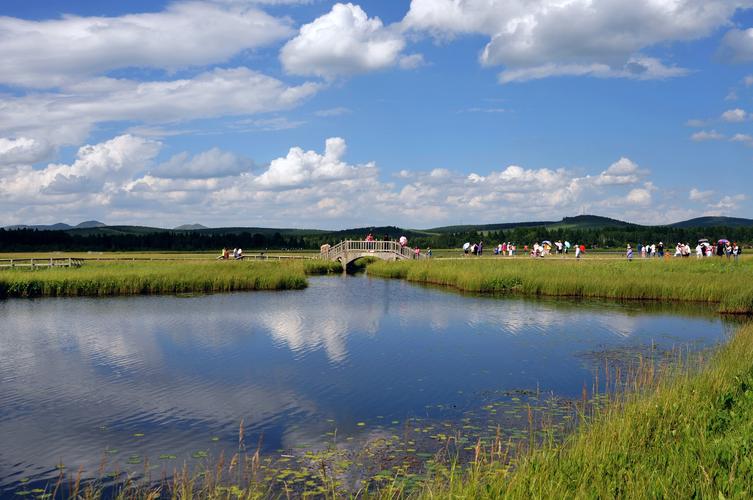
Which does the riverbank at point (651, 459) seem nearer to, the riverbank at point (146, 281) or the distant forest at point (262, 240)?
the riverbank at point (146, 281)

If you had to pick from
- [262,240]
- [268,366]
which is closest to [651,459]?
[268,366]

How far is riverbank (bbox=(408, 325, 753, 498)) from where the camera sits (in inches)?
305

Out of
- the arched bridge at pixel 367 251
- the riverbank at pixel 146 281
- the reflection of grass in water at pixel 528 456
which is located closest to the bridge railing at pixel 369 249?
the arched bridge at pixel 367 251

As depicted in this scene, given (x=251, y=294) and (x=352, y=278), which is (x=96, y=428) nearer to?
(x=251, y=294)

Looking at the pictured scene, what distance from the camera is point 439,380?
1822cm

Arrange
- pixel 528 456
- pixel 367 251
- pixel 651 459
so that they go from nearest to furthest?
pixel 651 459, pixel 528 456, pixel 367 251

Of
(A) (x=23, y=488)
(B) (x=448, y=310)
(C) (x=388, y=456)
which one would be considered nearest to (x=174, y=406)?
(A) (x=23, y=488)

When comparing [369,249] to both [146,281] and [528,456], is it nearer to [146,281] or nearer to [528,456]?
[146,281]

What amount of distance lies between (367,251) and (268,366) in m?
47.4

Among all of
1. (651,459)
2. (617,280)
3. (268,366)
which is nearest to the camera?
(651,459)

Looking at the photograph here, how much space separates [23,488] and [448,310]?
25266 millimetres

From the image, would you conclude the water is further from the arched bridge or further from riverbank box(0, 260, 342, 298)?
the arched bridge

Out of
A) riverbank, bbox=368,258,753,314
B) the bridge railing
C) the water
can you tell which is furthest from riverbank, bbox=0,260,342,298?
the bridge railing

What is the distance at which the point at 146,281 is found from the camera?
142ft
